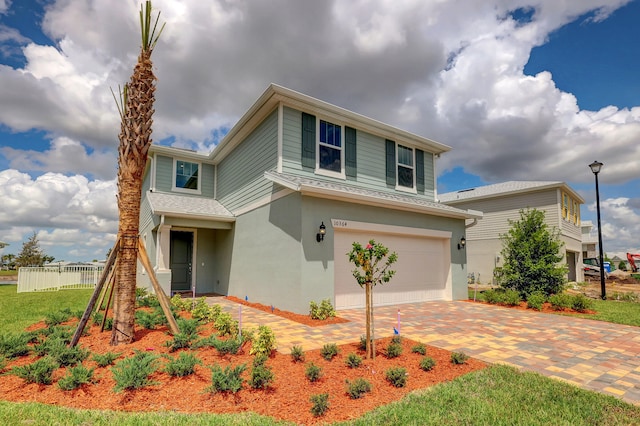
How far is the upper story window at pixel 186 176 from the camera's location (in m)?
14.3

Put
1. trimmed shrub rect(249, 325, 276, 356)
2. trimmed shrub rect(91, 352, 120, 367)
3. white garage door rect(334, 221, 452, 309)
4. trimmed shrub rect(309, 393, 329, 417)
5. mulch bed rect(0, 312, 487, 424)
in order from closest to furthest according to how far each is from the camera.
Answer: trimmed shrub rect(309, 393, 329, 417), mulch bed rect(0, 312, 487, 424), trimmed shrub rect(91, 352, 120, 367), trimmed shrub rect(249, 325, 276, 356), white garage door rect(334, 221, 452, 309)

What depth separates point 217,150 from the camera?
537 inches

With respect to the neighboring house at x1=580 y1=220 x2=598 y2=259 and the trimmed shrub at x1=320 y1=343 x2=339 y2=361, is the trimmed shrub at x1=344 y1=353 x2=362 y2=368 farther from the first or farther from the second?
the neighboring house at x1=580 y1=220 x2=598 y2=259

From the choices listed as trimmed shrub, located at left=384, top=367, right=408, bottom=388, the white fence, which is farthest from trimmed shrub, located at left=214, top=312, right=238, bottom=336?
the white fence

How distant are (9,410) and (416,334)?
606cm

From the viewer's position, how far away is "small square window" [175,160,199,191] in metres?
14.3

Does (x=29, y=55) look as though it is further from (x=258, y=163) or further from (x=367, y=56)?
(x=367, y=56)

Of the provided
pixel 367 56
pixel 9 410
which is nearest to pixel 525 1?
pixel 367 56

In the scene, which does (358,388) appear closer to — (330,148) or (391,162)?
(330,148)

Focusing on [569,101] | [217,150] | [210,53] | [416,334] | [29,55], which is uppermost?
[569,101]

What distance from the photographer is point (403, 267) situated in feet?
36.1

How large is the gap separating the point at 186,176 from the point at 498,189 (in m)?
19.4

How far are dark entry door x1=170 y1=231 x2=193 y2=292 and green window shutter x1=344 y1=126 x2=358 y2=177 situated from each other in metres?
7.50

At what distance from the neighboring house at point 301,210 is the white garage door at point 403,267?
4 cm
